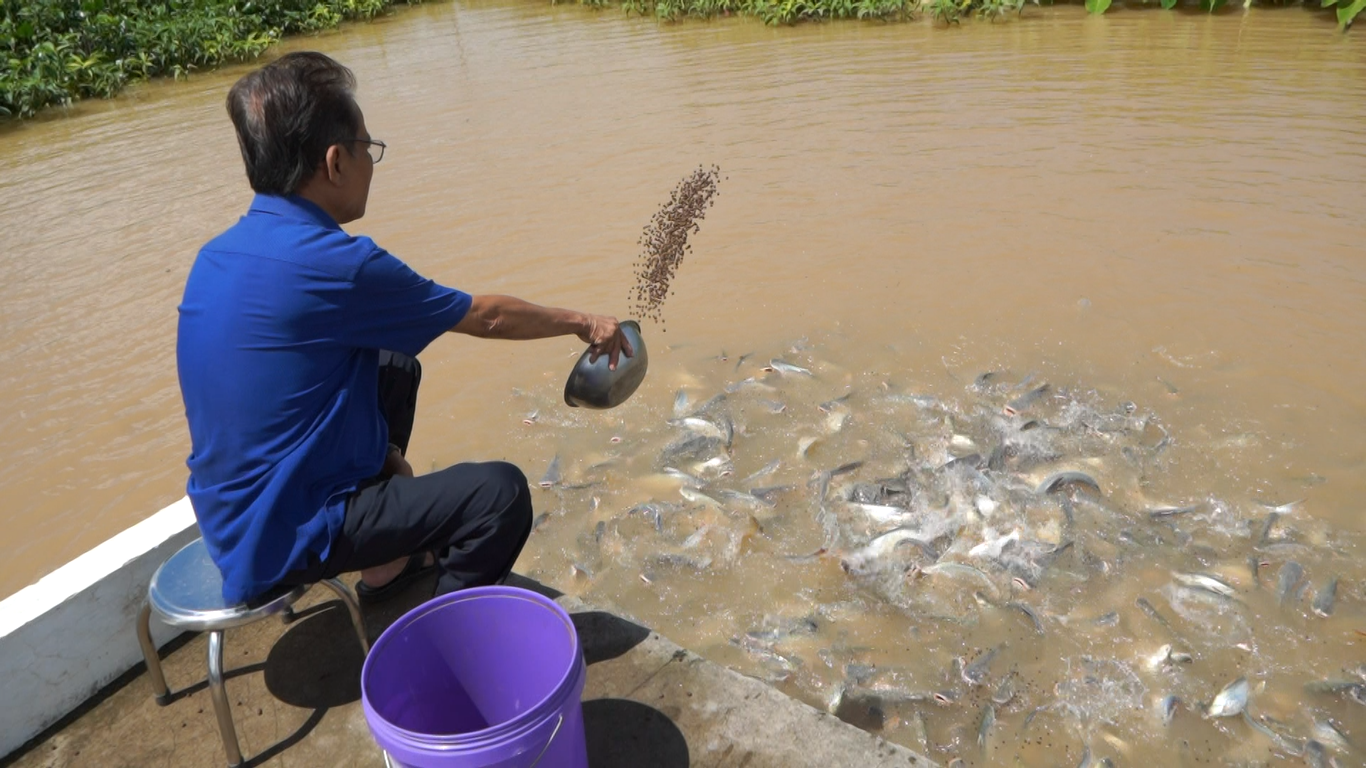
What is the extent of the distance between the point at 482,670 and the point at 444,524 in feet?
1.38

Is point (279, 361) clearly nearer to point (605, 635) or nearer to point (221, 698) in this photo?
point (221, 698)

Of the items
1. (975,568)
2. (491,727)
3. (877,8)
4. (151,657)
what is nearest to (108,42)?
(877,8)

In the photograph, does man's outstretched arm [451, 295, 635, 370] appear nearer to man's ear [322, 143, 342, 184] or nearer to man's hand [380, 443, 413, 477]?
man's ear [322, 143, 342, 184]

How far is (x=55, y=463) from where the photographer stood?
5.32m

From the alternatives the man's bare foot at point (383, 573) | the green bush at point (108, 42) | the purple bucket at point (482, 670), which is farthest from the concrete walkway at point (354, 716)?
the green bush at point (108, 42)

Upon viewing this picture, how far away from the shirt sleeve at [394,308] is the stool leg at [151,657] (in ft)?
3.47

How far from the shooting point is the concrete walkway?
2580 mm

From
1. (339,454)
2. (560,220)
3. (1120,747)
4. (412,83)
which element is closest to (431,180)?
(560,220)

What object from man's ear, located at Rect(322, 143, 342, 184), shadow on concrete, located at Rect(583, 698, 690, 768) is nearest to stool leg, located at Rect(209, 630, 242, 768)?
shadow on concrete, located at Rect(583, 698, 690, 768)

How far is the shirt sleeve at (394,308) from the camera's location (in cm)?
241

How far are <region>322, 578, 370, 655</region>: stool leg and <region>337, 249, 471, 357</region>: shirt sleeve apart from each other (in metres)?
0.72

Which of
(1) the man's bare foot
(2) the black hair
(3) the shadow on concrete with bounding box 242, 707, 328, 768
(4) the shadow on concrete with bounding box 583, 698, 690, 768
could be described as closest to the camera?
(2) the black hair

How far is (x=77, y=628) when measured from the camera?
284 cm

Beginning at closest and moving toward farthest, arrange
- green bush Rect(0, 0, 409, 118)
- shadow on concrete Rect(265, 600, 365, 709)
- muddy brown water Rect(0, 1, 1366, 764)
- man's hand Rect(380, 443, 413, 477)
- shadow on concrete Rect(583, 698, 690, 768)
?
shadow on concrete Rect(583, 698, 690, 768) → shadow on concrete Rect(265, 600, 365, 709) → man's hand Rect(380, 443, 413, 477) → muddy brown water Rect(0, 1, 1366, 764) → green bush Rect(0, 0, 409, 118)
